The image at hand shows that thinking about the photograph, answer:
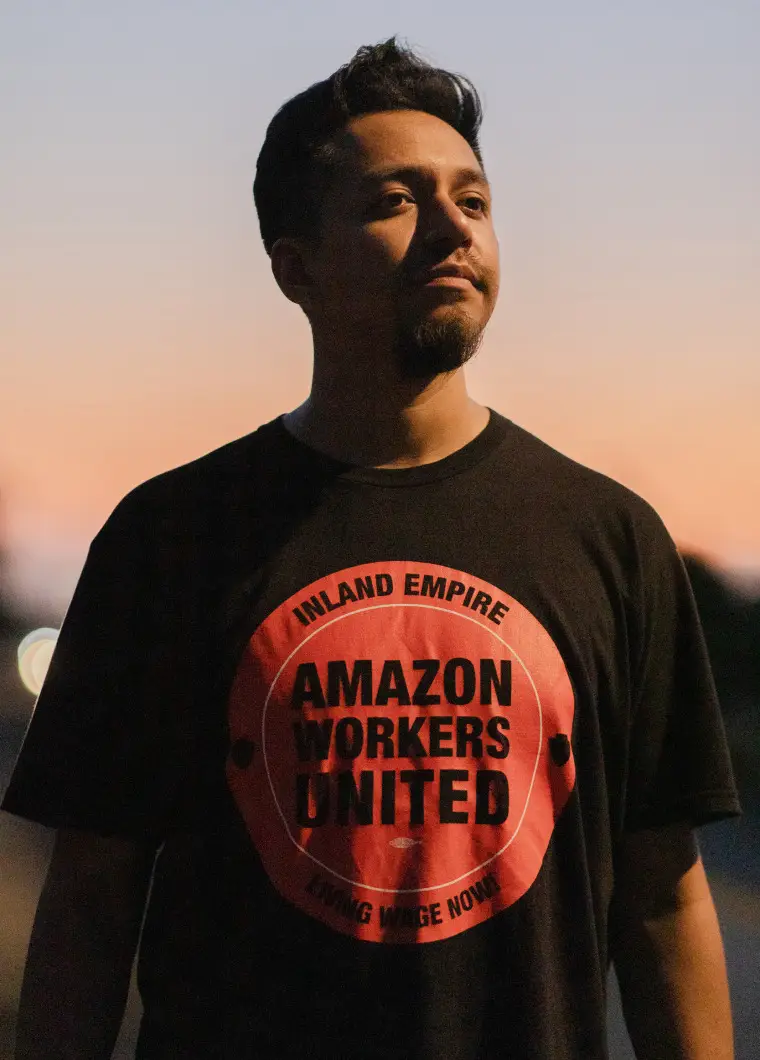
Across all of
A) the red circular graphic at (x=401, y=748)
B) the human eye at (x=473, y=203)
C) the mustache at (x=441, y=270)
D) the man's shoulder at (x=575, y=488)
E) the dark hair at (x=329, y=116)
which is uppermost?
the dark hair at (x=329, y=116)

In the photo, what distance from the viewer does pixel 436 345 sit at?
2326 millimetres

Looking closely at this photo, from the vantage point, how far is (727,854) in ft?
27.9

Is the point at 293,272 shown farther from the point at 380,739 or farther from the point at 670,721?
the point at 670,721

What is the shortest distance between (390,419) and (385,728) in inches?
21.6

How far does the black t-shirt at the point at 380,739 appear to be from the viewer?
215 cm

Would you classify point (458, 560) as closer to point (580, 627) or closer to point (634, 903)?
point (580, 627)

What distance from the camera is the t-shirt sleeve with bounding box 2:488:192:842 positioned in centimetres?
234

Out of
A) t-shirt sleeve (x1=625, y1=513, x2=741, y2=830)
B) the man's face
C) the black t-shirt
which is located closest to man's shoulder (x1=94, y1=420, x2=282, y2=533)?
the black t-shirt

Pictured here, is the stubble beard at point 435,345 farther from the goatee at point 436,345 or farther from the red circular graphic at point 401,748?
the red circular graphic at point 401,748

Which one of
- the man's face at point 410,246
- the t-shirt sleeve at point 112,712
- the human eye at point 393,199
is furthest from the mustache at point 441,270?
the t-shirt sleeve at point 112,712

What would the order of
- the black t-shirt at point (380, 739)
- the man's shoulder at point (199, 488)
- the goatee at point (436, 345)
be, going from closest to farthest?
the black t-shirt at point (380, 739) < the goatee at point (436, 345) < the man's shoulder at point (199, 488)

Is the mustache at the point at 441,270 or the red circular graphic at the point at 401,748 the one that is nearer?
the red circular graphic at the point at 401,748

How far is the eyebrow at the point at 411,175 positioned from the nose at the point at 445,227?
7cm

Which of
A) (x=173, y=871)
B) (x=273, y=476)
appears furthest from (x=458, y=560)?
(x=173, y=871)
